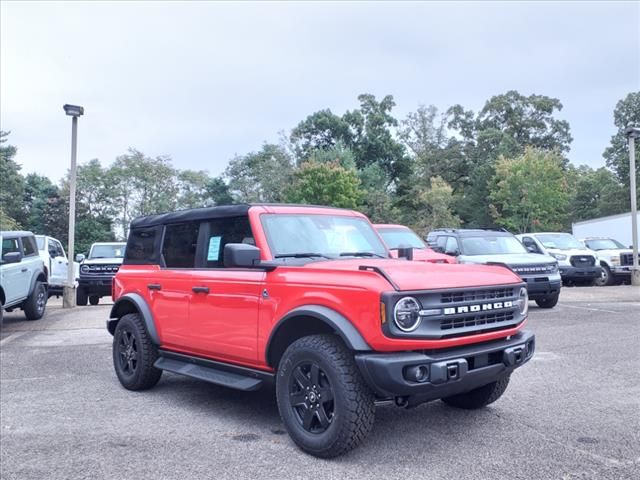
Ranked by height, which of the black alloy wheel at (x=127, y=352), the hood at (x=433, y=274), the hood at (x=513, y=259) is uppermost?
the hood at (x=513, y=259)

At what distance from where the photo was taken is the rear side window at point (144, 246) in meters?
6.21

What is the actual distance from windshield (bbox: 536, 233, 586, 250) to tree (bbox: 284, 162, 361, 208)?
18.8 meters

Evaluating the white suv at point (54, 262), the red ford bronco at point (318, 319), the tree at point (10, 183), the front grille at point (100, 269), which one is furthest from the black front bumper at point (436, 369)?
the tree at point (10, 183)

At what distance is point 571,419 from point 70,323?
10047mm

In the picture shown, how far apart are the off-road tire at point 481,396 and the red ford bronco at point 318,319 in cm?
1

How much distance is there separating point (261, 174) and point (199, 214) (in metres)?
38.1

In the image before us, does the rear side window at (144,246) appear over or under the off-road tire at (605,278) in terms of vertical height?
over

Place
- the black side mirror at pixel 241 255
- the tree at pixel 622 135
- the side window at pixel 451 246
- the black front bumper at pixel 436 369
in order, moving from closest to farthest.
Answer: the black front bumper at pixel 436 369, the black side mirror at pixel 241 255, the side window at pixel 451 246, the tree at pixel 622 135

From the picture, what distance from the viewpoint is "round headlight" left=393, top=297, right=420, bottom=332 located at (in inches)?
150

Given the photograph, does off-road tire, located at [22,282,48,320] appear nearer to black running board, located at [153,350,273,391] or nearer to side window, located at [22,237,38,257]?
side window, located at [22,237,38,257]

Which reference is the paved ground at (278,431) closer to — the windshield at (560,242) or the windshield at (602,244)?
the windshield at (560,242)

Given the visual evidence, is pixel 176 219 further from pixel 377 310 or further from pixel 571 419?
pixel 571 419

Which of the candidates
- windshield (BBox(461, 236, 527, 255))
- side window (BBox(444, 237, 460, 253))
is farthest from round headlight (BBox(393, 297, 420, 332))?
side window (BBox(444, 237, 460, 253))

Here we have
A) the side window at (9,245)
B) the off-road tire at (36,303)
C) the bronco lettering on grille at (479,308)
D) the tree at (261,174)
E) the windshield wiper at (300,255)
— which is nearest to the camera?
the bronco lettering on grille at (479,308)
